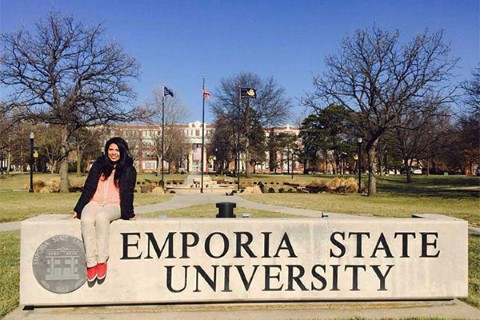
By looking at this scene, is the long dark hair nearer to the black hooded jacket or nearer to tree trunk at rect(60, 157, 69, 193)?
the black hooded jacket

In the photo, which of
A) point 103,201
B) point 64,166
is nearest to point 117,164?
point 103,201

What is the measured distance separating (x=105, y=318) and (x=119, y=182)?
4.42 feet

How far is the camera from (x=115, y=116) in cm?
2400

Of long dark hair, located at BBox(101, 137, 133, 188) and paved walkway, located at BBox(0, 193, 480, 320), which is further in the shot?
long dark hair, located at BBox(101, 137, 133, 188)

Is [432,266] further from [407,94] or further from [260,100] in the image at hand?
[260,100]

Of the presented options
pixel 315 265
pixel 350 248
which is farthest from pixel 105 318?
pixel 350 248

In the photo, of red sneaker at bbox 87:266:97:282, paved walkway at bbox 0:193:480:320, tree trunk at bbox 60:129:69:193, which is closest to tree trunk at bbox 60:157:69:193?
tree trunk at bbox 60:129:69:193

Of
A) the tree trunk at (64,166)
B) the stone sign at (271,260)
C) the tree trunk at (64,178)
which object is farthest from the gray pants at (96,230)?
the tree trunk at (64,178)

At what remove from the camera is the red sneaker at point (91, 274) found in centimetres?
427

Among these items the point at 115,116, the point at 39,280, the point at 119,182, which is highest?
the point at 115,116

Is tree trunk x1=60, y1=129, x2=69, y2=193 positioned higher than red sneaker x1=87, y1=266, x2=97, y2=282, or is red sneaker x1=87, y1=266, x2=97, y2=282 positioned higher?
tree trunk x1=60, y1=129, x2=69, y2=193

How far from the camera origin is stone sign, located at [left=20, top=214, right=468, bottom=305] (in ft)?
14.3

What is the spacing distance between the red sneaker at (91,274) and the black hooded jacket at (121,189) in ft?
1.84

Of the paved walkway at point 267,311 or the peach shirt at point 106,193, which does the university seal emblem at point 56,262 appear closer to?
the paved walkway at point 267,311
